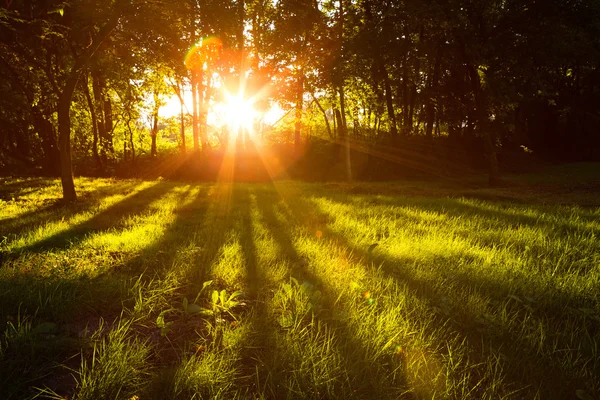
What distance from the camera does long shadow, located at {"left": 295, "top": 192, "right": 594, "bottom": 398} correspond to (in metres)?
1.97

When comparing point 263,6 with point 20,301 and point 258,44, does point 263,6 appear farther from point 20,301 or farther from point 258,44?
point 20,301

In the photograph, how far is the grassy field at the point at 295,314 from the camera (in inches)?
70.1

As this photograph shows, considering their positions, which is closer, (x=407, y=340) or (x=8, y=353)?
(x=8, y=353)

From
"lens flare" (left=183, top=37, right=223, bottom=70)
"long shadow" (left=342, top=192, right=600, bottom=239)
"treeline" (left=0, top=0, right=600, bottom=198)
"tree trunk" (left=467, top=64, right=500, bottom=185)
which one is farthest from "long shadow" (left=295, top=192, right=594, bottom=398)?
"lens flare" (left=183, top=37, right=223, bottom=70)

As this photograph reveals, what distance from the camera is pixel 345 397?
66.2 inches

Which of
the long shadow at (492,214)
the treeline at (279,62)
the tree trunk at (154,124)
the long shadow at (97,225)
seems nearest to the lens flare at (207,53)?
the treeline at (279,62)

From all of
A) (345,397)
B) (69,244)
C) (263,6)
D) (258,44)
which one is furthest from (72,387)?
(263,6)

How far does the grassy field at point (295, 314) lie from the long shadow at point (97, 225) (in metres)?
0.07

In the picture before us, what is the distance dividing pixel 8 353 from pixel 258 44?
21.9 m

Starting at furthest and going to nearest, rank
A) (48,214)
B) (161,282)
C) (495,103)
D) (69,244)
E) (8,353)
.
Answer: (495,103), (48,214), (69,244), (161,282), (8,353)

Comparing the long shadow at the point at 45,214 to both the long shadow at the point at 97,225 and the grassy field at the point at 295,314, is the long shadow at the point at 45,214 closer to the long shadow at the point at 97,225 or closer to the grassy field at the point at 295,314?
the grassy field at the point at 295,314

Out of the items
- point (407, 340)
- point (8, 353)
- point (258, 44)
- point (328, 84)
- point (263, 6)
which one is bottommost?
point (407, 340)

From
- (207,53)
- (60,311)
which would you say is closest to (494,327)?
(60,311)

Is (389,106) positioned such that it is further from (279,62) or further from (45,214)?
(45,214)
